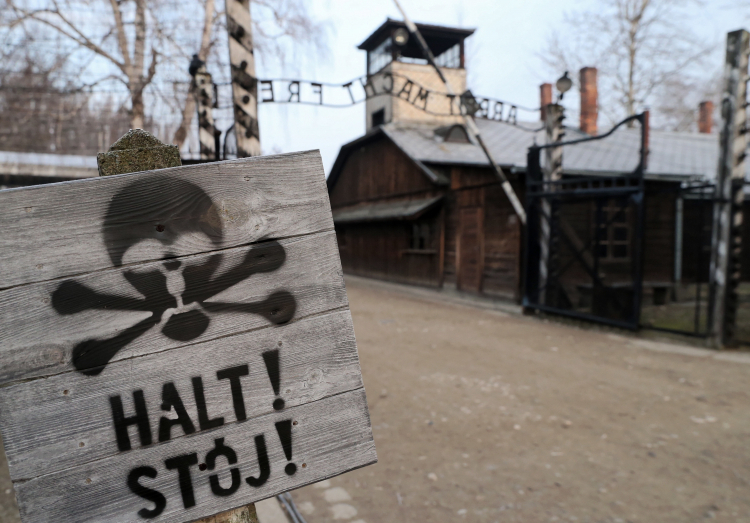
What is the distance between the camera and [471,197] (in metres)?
13.4

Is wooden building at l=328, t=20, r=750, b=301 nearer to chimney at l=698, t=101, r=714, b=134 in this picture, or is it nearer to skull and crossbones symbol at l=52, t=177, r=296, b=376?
chimney at l=698, t=101, r=714, b=134

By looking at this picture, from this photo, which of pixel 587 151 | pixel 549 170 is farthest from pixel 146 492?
pixel 587 151

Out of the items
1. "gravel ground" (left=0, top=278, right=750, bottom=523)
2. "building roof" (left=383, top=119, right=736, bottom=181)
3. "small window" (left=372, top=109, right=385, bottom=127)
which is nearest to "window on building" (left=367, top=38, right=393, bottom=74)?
"small window" (left=372, top=109, right=385, bottom=127)

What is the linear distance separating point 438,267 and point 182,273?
14180 millimetres

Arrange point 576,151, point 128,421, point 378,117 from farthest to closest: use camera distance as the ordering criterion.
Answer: point 378,117 < point 576,151 < point 128,421

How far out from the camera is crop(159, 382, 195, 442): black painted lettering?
A: 1181 mm

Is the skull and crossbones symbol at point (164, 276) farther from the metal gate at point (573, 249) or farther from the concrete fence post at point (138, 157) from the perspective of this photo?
the metal gate at point (573, 249)

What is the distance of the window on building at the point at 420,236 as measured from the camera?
52.2 feet

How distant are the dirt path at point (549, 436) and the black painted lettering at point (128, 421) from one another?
2273mm

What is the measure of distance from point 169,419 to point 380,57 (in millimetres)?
23206

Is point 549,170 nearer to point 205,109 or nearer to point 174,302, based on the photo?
point 205,109

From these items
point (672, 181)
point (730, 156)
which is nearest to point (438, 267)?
point (672, 181)

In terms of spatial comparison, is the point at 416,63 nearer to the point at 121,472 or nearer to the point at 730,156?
the point at 730,156

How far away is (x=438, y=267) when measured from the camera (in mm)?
15195
